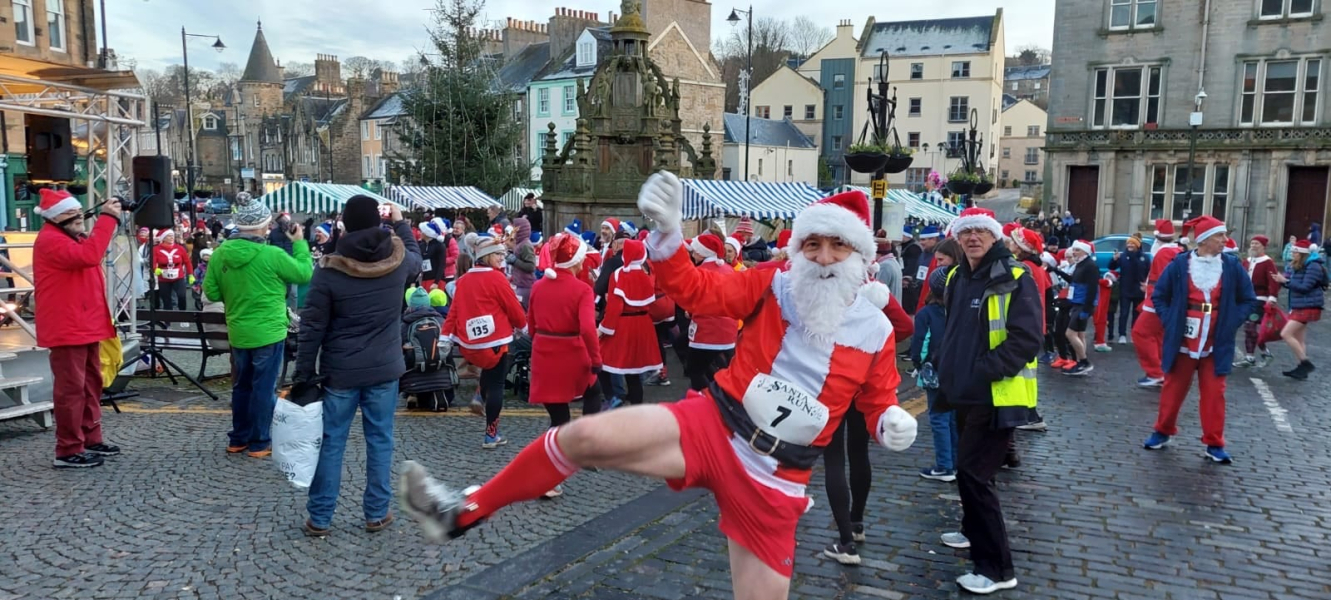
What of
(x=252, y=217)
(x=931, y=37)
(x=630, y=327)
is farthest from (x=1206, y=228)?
(x=931, y=37)

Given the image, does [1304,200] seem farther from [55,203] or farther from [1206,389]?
[55,203]

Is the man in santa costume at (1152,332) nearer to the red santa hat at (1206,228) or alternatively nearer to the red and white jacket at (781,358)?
the red santa hat at (1206,228)

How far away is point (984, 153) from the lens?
209 ft

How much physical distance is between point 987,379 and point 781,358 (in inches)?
72.6

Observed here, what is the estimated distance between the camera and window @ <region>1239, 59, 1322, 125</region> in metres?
31.5

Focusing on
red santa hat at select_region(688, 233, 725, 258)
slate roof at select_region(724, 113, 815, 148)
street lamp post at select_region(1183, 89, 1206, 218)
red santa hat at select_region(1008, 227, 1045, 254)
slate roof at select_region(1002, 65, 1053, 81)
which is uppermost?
slate roof at select_region(1002, 65, 1053, 81)

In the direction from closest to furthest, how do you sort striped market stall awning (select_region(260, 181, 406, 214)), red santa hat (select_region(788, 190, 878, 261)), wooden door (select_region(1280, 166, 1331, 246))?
red santa hat (select_region(788, 190, 878, 261)) < striped market stall awning (select_region(260, 181, 406, 214)) < wooden door (select_region(1280, 166, 1331, 246))

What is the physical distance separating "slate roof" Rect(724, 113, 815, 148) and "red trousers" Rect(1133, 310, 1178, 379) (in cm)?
4425

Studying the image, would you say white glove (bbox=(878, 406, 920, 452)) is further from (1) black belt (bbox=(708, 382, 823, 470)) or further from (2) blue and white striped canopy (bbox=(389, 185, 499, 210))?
(2) blue and white striped canopy (bbox=(389, 185, 499, 210))

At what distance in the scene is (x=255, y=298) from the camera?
693cm

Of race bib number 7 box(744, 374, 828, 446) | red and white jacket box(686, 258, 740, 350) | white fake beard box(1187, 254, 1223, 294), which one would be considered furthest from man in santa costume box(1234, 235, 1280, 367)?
race bib number 7 box(744, 374, 828, 446)

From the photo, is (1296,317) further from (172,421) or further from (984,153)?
(984,153)

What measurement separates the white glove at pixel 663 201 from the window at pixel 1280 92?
36063mm

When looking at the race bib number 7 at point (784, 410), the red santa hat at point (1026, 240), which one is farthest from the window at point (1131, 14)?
the race bib number 7 at point (784, 410)
